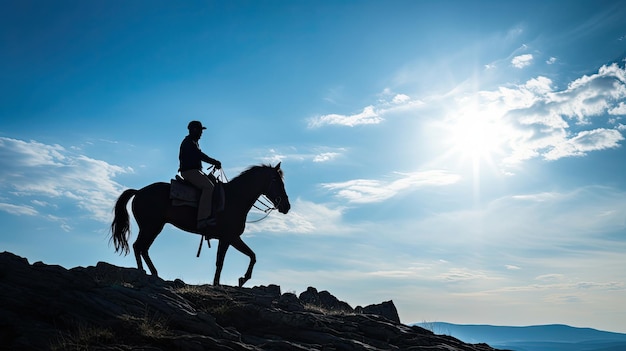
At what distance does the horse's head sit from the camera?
16812 millimetres

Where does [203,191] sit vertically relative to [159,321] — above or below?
above

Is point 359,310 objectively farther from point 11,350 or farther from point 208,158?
point 11,350

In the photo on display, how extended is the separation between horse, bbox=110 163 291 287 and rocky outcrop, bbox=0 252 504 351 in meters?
2.23

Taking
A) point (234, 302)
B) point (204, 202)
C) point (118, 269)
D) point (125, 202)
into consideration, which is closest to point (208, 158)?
point (204, 202)

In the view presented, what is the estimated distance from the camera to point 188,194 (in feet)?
49.4

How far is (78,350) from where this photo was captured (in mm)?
7301

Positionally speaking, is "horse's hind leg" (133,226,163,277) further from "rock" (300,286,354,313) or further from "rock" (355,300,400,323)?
"rock" (355,300,400,323)

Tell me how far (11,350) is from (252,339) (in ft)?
13.5

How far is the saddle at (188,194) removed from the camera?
588 inches

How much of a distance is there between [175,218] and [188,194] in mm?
865

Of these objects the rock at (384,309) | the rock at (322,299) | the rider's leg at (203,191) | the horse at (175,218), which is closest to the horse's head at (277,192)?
the horse at (175,218)

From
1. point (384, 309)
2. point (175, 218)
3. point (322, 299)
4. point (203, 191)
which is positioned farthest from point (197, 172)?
point (384, 309)

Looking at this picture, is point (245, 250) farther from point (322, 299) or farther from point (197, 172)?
point (322, 299)

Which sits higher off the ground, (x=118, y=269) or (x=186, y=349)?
(x=118, y=269)
